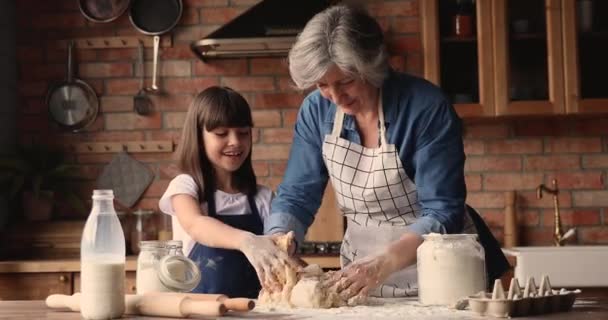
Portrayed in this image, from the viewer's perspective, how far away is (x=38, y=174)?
384cm

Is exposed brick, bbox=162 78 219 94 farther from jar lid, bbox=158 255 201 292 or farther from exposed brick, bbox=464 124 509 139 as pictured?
jar lid, bbox=158 255 201 292

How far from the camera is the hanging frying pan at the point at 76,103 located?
13.2ft

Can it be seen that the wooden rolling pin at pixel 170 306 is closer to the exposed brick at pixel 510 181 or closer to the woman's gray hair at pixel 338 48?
the woman's gray hair at pixel 338 48

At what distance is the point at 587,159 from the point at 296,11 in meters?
1.45

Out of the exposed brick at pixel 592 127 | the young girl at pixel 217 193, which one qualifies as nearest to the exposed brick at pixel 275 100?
the exposed brick at pixel 592 127

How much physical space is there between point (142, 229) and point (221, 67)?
2.63 feet

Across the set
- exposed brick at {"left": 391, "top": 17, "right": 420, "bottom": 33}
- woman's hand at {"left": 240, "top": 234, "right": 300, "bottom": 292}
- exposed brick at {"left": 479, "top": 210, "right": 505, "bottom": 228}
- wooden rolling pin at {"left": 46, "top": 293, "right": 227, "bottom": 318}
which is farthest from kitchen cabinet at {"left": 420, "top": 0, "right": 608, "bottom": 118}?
wooden rolling pin at {"left": 46, "top": 293, "right": 227, "bottom": 318}

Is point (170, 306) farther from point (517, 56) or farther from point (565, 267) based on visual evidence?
point (517, 56)

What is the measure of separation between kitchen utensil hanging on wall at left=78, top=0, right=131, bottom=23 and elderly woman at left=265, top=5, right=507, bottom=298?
2.02 meters

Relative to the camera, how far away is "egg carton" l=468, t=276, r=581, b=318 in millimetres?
1483

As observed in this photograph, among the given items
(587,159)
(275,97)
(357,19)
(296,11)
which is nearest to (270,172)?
(275,97)

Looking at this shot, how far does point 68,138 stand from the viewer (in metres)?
4.03

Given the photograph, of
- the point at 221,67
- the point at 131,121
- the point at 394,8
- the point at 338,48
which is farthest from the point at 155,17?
the point at 338,48

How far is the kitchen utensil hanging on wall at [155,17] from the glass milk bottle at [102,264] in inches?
99.3
